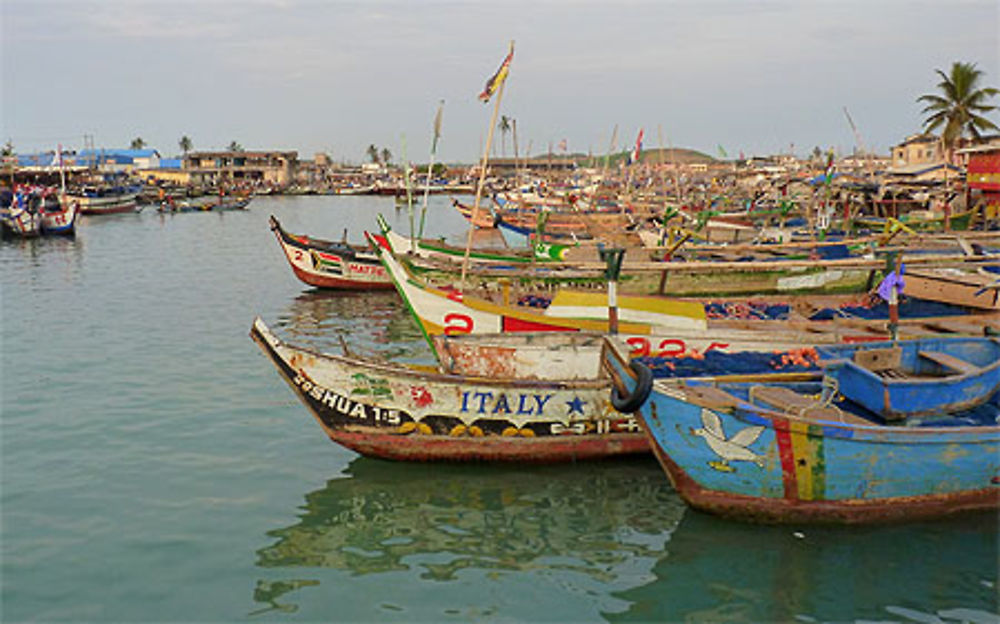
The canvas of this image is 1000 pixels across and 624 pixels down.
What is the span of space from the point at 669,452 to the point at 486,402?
2.25 metres

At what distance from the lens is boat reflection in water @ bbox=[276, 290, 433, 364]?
658 inches

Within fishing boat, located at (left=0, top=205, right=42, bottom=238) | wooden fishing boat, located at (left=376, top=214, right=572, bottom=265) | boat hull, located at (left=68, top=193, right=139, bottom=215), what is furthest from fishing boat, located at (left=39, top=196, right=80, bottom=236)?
wooden fishing boat, located at (left=376, top=214, right=572, bottom=265)

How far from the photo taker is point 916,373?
9344mm

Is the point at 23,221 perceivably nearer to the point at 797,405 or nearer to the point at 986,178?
the point at 986,178

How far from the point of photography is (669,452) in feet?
25.6

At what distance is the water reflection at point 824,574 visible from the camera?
6.78 meters

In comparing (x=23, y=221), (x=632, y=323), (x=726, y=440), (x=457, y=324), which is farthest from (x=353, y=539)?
(x=23, y=221)

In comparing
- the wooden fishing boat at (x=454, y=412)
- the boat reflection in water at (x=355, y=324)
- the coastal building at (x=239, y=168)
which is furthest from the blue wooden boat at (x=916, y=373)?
the coastal building at (x=239, y=168)

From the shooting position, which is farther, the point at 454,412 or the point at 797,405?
the point at 454,412

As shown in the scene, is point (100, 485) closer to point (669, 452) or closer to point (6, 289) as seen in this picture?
point (669, 452)

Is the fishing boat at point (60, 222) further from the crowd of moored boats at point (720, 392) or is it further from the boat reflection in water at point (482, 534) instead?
the boat reflection in water at point (482, 534)

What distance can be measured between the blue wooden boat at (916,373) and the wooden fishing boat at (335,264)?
1633 centimetres

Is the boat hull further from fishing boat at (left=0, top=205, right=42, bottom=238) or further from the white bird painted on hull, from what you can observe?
the white bird painted on hull

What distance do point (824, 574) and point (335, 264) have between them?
1883 cm
